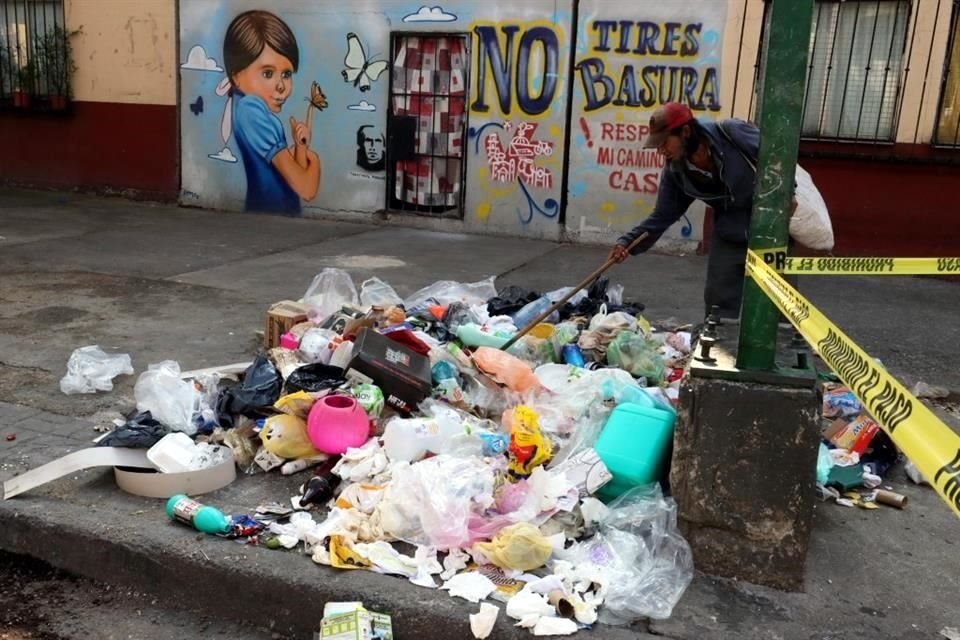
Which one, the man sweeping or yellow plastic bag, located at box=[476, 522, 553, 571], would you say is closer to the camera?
yellow plastic bag, located at box=[476, 522, 553, 571]

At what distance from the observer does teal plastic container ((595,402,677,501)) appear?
3107mm

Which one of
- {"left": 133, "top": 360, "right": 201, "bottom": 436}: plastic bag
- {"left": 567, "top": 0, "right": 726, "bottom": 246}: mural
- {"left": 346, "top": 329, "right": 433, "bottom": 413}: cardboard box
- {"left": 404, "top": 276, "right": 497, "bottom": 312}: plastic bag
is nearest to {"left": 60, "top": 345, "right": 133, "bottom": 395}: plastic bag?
{"left": 133, "top": 360, "right": 201, "bottom": 436}: plastic bag

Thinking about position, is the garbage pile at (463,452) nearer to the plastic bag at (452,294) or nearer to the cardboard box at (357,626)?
the cardboard box at (357,626)

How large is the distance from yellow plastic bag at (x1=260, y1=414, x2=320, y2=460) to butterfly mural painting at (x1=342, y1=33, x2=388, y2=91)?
7.62 meters

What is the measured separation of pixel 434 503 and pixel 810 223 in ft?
7.05

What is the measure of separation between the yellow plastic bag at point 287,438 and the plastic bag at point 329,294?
1.71 meters

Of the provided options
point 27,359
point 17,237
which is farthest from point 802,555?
point 17,237

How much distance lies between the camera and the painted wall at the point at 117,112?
38.0 ft

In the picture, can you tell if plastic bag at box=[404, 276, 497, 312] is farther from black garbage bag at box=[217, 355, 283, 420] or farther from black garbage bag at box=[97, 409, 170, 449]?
black garbage bag at box=[97, 409, 170, 449]

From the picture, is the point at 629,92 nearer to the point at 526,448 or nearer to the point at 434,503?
the point at 526,448

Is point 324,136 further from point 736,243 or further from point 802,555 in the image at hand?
point 802,555

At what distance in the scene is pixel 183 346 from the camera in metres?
5.11

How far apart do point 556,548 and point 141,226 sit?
28.0ft

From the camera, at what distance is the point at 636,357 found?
4492 mm
